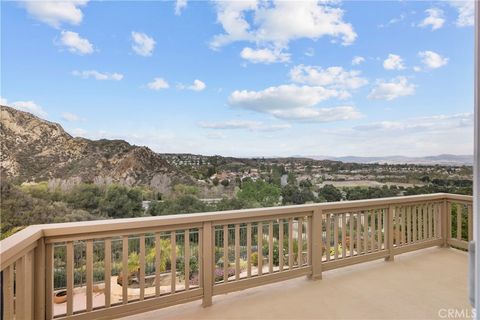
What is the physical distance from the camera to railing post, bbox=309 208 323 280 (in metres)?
2.97

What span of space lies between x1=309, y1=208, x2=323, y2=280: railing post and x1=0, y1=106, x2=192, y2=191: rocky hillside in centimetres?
150

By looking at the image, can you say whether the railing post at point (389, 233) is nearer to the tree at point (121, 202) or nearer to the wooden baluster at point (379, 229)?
the wooden baluster at point (379, 229)

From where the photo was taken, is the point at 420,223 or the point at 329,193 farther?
the point at 420,223

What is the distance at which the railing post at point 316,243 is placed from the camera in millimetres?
2967

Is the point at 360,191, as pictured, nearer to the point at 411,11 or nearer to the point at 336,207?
the point at 336,207

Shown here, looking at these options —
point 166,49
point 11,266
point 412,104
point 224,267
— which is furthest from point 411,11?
point 11,266

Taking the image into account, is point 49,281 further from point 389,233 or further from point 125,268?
point 389,233

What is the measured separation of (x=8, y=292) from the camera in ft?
4.90

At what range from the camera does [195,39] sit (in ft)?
12.4

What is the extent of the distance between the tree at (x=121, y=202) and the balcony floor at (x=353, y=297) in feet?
3.18

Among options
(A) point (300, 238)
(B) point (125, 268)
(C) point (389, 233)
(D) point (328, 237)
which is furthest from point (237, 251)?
(C) point (389, 233)

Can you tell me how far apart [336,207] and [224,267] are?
1.34 meters

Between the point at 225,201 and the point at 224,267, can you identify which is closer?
the point at 224,267

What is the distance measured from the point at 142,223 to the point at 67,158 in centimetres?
146
